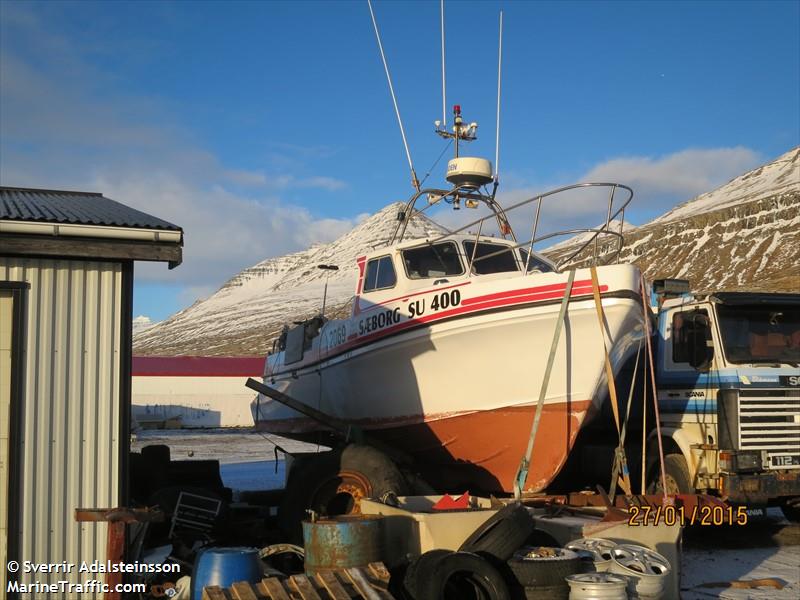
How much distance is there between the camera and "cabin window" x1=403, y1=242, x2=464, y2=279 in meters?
11.4

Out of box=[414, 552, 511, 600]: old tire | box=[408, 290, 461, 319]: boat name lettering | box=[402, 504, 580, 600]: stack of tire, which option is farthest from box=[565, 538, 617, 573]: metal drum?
box=[408, 290, 461, 319]: boat name lettering

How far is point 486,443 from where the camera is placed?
9750 millimetres

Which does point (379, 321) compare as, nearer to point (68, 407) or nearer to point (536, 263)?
point (536, 263)

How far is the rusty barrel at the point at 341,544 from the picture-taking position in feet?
21.7

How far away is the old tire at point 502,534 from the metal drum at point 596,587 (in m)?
0.58

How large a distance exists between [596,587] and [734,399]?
13.7 ft

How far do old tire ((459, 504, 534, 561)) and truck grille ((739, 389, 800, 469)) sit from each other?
12.2 feet

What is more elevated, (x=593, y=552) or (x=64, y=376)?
(x=64, y=376)

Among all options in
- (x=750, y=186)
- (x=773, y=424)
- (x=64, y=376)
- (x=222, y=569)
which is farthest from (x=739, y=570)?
(x=750, y=186)

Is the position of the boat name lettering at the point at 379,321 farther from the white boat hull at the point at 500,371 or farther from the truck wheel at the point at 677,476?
the truck wheel at the point at 677,476

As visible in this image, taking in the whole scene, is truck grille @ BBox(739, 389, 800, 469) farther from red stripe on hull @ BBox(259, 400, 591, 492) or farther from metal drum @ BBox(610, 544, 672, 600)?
metal drum @ BBox(610, 544, 672, 600)

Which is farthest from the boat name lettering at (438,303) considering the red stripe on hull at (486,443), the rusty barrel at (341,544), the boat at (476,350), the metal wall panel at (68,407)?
the metal wall panel at (68,407)

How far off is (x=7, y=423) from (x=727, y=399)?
7344 millimetres

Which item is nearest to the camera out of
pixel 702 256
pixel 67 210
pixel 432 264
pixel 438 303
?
pixel 67 210
